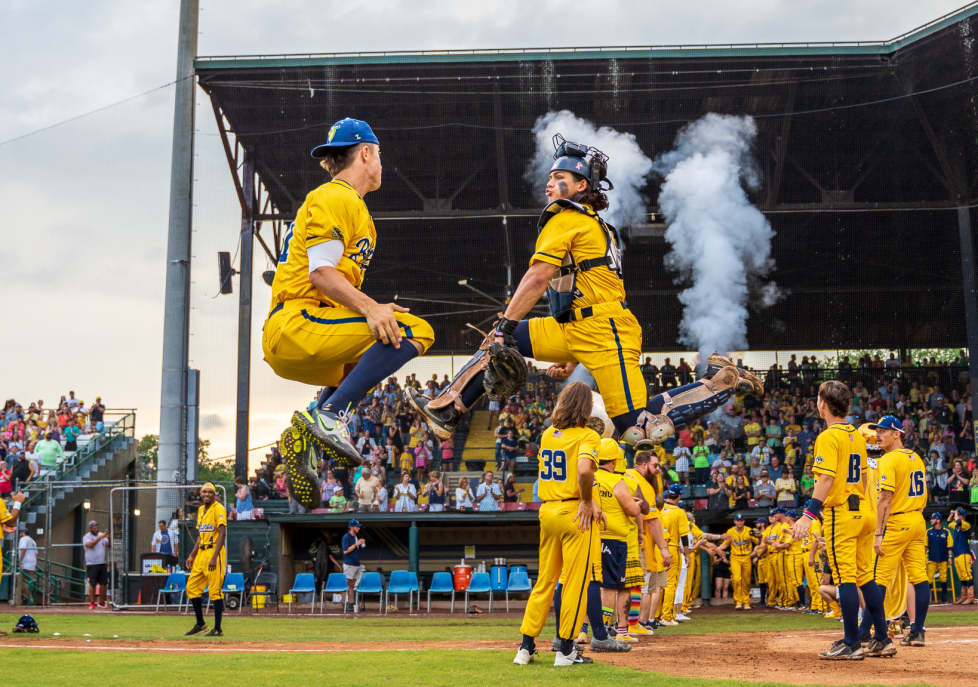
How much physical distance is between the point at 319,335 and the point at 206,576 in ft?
36.5

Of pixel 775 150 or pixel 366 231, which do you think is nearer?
pixel 366 231

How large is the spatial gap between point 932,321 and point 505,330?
28654 mm

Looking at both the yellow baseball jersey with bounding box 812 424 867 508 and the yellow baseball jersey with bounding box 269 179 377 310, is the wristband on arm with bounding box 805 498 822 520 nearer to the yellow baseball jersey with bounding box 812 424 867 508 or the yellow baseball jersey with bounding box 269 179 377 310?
the yellow baseball jersey with bounding box 812 424 867 508

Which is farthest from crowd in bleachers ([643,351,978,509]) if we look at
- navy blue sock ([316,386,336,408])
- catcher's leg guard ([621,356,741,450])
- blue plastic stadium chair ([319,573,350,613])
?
navy blue sock ([316,386,336,408])

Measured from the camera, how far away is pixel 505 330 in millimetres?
5125

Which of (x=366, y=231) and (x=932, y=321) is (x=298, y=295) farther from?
(x=932, y=321)

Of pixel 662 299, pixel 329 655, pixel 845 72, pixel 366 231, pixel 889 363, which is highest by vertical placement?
pixel 845 72

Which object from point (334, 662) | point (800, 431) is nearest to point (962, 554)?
point (800, 431)

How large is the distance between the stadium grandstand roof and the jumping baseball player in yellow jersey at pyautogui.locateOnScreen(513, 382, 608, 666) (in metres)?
18.1

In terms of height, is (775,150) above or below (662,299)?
above

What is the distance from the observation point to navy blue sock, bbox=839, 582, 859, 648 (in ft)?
28.5

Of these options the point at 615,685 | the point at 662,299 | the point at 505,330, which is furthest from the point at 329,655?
the point at 662,299

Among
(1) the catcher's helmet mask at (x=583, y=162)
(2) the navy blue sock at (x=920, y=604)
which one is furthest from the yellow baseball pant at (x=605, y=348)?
(2) the navy blue sock at (x=920, y=604)

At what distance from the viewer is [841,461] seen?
8547mm
